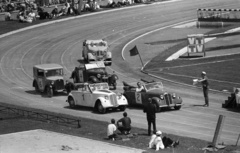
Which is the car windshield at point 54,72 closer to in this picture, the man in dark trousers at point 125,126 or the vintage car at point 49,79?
the vintage car at point 49,79

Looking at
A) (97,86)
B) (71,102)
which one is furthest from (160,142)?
(71,102)

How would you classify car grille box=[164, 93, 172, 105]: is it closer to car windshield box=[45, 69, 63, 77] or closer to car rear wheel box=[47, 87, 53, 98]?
car rear wheel box=[47, 87, 53, 98]

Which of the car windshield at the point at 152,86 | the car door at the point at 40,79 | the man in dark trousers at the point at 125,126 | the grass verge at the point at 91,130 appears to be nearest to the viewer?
the grass verge at the point at 91,130

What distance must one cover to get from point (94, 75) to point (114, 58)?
1382 cm

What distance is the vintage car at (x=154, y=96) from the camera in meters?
32.4

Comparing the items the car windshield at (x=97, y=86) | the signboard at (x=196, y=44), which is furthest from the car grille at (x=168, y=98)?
the signboard at (x=196, y=44)

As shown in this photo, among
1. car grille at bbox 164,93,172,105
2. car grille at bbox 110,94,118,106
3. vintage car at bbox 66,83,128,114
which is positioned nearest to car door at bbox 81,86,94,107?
vintage car at bbox 66,83,128,114

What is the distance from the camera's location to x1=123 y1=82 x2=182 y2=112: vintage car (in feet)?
106

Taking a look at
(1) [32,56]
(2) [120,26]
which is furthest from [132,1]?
(1) [32,56]

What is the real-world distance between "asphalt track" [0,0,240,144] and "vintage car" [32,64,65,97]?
656 mm

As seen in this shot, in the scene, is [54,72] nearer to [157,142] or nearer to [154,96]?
[154,96]

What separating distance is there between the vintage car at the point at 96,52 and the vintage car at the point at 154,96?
1684 centimetres

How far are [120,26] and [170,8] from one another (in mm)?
11631

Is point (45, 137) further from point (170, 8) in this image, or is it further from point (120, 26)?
point (170, 8)
